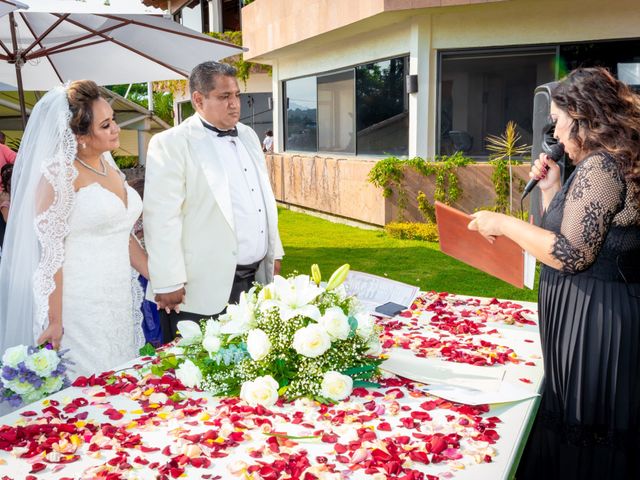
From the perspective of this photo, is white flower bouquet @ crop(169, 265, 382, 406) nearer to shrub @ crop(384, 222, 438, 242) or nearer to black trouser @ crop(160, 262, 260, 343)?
black trouser @ crop(160, 262, 260, 343)

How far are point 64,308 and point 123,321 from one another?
361mm

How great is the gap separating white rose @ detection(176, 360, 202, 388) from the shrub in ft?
29.9

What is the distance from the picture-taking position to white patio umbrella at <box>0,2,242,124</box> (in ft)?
20.9

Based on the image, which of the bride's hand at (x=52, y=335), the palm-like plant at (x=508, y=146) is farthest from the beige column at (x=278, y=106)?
the bride's hand at (x=52, y=335)

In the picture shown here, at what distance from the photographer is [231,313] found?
7.57 ft

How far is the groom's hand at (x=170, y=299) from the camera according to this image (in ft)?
12.3

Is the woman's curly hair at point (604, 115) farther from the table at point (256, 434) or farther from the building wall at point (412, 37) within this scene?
the building wall at point (412, 37)

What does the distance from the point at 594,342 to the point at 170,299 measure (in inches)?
90.7

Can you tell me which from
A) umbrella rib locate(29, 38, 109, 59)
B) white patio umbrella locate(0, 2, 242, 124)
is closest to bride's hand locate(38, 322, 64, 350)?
white patio umbrella locate(0, 2, 242, 124)

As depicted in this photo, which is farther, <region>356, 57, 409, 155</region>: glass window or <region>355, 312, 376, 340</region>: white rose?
<region>356, 57, 409, 155</region>: glass window

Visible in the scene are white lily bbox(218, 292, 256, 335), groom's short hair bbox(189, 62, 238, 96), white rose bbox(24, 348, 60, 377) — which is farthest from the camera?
groom's short hair bbox(189, 62, 238, 96)

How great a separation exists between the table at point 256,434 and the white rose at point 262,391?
0.04m

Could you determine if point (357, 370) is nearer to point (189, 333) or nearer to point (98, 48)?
point (189, 333)

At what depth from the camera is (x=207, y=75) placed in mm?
3895
